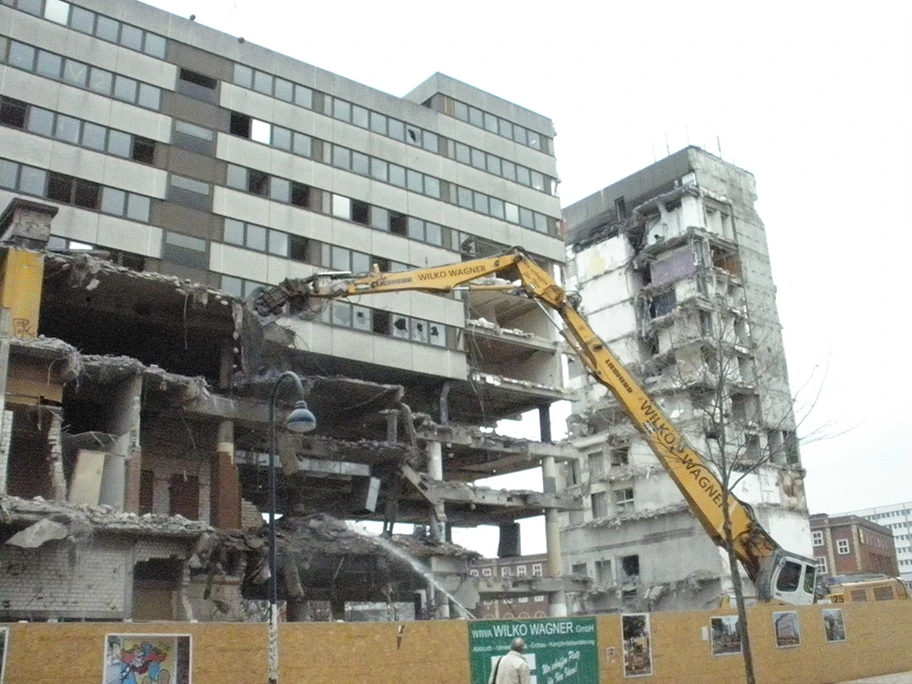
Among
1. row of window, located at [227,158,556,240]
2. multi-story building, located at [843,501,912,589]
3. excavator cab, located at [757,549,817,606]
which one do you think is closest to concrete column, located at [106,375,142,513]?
row of window, located at [227,158,556,240]

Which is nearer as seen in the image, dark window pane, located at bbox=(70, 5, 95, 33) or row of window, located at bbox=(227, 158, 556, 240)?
dark window pane, located at bbox=(70, 5, 95, 33)

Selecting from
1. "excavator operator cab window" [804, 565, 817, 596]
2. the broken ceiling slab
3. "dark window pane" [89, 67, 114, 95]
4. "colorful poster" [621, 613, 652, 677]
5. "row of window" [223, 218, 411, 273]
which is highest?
"dark window pane" [89, 67, 114, 95]

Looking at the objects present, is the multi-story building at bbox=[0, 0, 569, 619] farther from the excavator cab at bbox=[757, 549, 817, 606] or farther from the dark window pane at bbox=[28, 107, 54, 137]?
the excavator cab at bbox=[757, 549, 817, 606]

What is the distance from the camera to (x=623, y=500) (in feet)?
202

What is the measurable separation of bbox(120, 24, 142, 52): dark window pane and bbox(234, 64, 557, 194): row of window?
449 centimetres

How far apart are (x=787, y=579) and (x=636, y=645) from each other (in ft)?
16.6

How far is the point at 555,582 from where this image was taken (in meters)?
46.2

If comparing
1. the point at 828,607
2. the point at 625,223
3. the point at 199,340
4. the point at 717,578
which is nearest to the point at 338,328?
the point at 199,340

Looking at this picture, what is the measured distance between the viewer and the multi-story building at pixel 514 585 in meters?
44.5

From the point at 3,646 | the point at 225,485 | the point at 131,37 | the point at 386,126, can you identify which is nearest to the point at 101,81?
the point at 131,37

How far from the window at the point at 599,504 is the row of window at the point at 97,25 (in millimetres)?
40218

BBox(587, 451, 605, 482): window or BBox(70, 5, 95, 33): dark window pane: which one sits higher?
BBox(70, 5, 95, 33): dark window pane

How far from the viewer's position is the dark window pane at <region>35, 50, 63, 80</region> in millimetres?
35438

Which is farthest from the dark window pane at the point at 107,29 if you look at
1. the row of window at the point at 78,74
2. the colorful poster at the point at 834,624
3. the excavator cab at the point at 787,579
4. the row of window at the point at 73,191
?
the colorful poster at the point at 834,624
